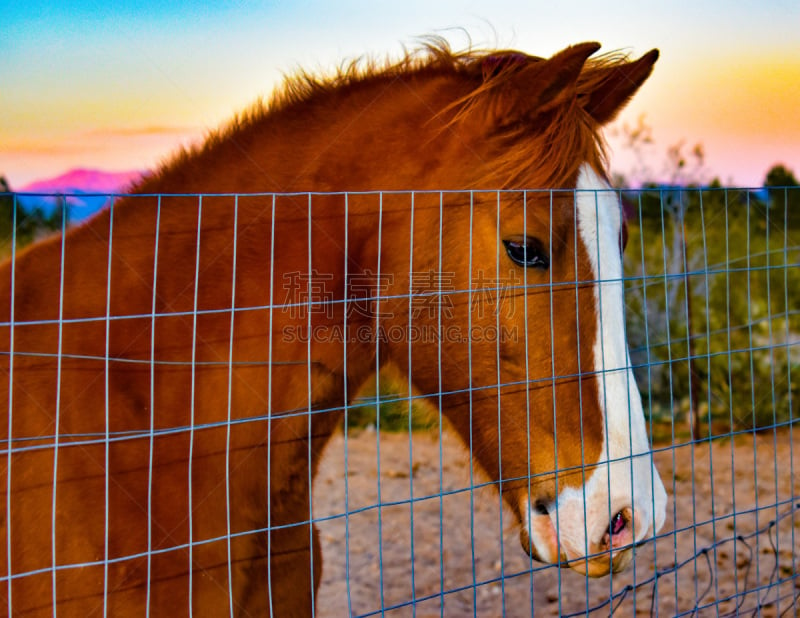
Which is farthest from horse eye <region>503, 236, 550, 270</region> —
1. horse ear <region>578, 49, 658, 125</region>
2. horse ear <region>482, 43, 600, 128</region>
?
horse ear <region>578, 49, 658, 125</region>

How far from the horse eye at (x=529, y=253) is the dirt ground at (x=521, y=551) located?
4.23 ft

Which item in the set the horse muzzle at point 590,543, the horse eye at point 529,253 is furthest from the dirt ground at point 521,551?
the horse eye at point 529,253

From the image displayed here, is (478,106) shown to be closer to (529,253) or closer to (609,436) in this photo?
(529,253)

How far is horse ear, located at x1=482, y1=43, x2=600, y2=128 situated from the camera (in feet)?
5.98

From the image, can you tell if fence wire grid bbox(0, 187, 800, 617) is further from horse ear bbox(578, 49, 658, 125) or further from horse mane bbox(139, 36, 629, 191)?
horse ear bbox(578, 49, 658, 125)

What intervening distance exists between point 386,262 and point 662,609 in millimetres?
3074

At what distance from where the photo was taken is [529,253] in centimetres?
191

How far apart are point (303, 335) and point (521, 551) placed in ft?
10.6

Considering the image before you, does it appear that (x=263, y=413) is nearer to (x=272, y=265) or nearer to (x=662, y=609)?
(x=272, y=265)

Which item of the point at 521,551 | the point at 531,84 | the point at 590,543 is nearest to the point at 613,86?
the point at 531,84

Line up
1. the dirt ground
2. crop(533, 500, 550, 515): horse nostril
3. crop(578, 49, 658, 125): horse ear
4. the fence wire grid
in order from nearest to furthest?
the fence wire grid → crop(533, 500, 550, 515): horse nostril → crop(578, 49, 658, 125): horse ear → the dirt ground

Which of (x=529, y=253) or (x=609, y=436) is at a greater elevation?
(x=529, y=253)

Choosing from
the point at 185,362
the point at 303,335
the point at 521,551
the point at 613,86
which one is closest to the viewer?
the point at 185,362

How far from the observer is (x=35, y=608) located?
64.0 inches
